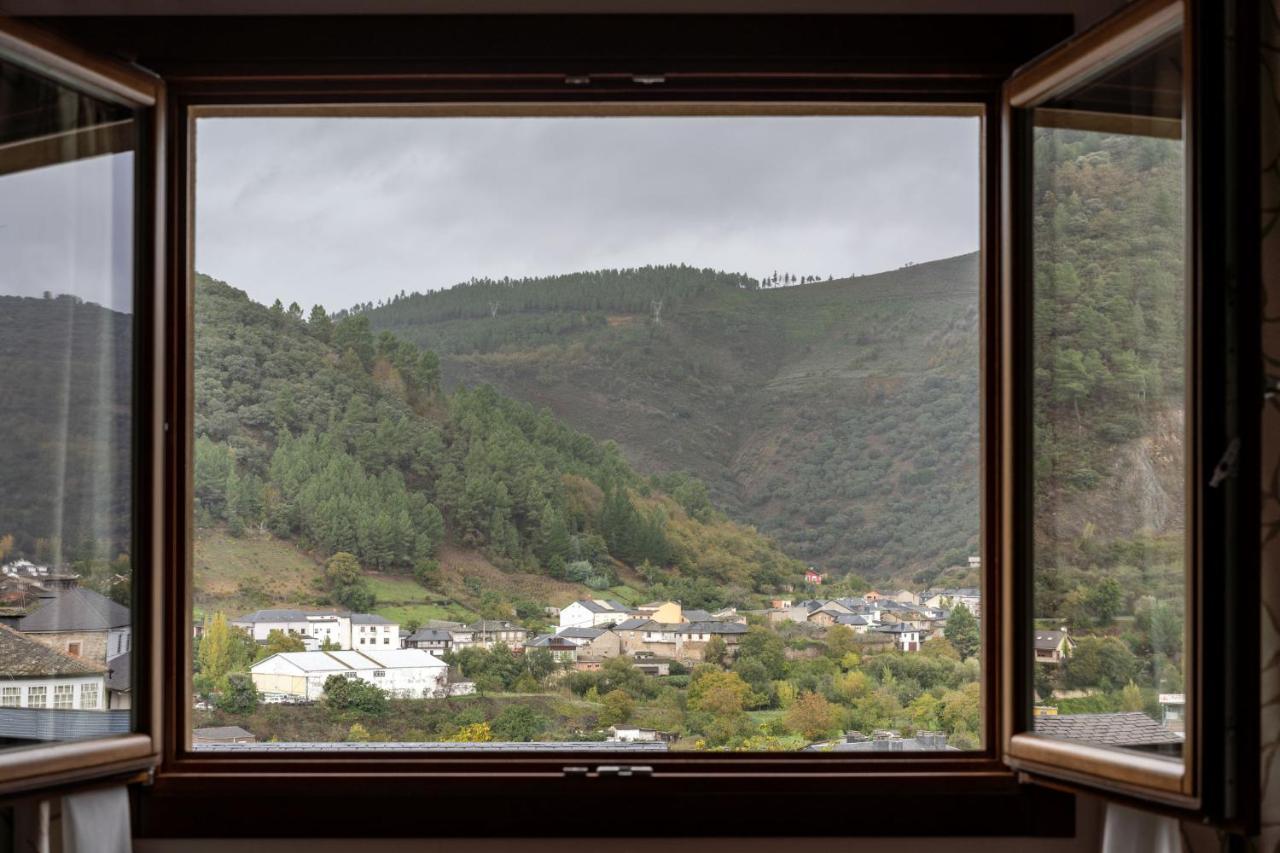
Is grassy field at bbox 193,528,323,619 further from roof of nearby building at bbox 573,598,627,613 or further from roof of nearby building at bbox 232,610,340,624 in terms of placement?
roof of nearby building at bbox 573,598,627,613

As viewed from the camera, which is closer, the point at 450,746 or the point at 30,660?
the point at 30,660

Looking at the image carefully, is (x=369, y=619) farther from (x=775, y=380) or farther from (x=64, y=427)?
(x=775, y=380)

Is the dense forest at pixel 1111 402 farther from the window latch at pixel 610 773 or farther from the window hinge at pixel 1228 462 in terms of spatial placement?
the window latch at pixel 610 773

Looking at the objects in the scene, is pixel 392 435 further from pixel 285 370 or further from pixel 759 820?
pixel 759 820

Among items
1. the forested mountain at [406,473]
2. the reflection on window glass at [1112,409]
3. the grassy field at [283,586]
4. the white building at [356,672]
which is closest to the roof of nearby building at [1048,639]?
the reflection on window glass at [1112,409]

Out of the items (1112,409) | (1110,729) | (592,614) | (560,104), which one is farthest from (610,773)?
(560,104)

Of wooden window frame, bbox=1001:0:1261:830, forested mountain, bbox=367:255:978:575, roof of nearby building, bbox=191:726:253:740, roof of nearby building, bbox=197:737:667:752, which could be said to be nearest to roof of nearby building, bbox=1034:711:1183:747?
wooden window frame, bbox=1001:0:1261:830
